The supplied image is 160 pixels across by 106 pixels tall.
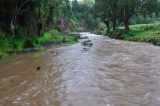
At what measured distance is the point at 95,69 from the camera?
62.1 ft

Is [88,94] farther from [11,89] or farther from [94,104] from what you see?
[11,89]

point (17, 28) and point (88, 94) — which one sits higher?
point (17, 28)

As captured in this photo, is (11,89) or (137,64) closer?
(11,89)

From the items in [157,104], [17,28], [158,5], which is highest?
[158,5]

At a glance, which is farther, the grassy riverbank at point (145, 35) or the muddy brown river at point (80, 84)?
the grassy riverbank at point (145, 35)

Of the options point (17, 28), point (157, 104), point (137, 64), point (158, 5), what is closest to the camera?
point (157, 104)

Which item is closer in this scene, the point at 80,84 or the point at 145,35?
the point at 80,84

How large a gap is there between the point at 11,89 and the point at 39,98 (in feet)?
7.55

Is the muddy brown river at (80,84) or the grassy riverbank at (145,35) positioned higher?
the grassy riverbank at (145,35)

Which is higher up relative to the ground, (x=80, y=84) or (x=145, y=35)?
(x=145, y=35)

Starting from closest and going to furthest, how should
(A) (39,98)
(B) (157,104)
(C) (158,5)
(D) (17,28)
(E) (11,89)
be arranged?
(B) (157,104) → (A) (39,98) → (E) (11,89) → (D) (17,28) → (C) (158,5)

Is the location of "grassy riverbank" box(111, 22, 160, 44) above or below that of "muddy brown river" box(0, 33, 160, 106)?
above

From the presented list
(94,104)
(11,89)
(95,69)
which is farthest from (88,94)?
(95,69)

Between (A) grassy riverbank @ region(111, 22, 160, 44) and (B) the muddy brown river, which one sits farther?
(A) grassy riverbank @ region(111, 22, 160, 44)
